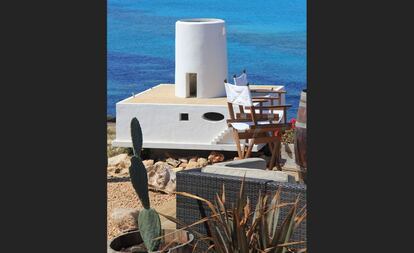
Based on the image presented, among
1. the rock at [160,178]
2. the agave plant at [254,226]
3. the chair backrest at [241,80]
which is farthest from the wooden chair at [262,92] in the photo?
the agave plant at [254,226]

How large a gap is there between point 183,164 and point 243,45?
14.7m

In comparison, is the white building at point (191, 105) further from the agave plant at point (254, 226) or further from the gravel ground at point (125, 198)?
the agave plant at point (254, 226)

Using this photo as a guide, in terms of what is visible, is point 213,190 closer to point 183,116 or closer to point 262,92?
point 262,92

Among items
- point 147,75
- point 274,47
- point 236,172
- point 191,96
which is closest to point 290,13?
point 274,47

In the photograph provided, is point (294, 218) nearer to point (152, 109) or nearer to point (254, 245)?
point (254, 245)

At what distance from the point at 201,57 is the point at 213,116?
1.33 m

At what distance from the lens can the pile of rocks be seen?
40.6ft

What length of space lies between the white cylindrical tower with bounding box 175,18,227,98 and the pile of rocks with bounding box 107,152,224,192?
1.58 m

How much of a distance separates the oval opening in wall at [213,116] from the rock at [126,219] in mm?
8010

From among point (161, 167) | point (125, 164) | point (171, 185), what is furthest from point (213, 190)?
point (125, 164)

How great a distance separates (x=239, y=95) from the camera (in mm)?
13938

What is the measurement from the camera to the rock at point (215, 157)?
17766mm

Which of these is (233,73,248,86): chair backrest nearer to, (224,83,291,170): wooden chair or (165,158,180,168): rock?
(224,83,291,170): wooden chair

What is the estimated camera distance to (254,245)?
6508mm
